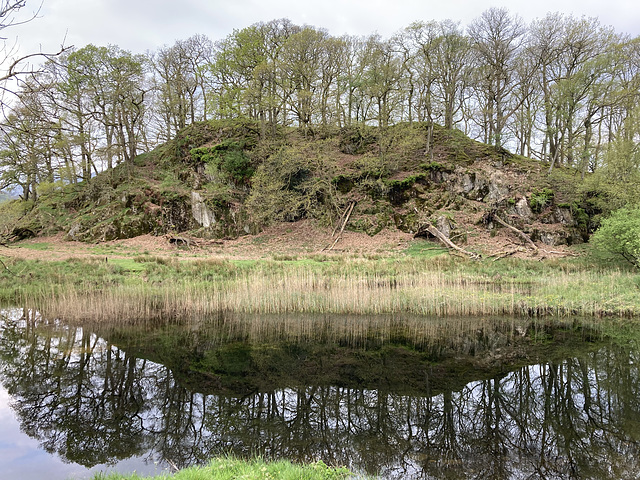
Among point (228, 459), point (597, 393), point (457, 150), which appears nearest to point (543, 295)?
point (597, 393)

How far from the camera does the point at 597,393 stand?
703 cm

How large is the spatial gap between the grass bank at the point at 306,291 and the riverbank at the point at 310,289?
35 mm

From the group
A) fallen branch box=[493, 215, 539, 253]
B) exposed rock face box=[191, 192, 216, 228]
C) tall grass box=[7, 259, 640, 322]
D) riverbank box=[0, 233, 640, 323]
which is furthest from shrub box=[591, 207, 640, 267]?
exposed rock face box=[191, 192, 216, 228]

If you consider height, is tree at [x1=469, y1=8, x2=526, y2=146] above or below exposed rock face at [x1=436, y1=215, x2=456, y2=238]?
above

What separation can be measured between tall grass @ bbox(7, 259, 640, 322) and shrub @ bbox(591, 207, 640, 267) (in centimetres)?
98

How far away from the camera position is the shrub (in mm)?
14945

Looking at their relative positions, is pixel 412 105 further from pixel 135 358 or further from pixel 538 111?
pixel 135 358

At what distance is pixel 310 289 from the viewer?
1371cm

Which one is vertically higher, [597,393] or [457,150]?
[457,150]

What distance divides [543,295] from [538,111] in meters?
21.1

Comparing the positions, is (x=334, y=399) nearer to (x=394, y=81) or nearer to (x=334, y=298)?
(x=334, y=298)

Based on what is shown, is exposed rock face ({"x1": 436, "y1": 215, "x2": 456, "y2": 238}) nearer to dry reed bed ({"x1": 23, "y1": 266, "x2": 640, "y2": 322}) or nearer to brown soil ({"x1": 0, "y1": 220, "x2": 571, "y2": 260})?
brown soil ({"x1": 0, "y1": 220, "x2": 571, "y2": 260})

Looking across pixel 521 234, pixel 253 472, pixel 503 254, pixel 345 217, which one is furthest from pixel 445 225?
pixel 253 472

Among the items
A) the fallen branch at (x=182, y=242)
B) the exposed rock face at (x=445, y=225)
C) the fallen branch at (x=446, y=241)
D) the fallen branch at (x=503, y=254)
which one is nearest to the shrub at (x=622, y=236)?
the fallen branch at (x=503, y=254)
